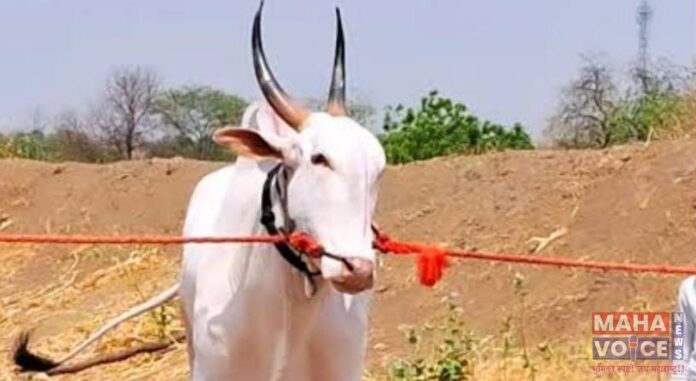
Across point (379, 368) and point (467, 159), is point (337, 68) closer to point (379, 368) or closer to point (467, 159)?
point (379, 368)

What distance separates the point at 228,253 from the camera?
5801 millimetres

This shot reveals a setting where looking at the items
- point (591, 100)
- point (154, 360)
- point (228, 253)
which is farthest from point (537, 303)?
point (591, 100)

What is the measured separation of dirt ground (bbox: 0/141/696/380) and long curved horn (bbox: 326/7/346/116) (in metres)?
5.24

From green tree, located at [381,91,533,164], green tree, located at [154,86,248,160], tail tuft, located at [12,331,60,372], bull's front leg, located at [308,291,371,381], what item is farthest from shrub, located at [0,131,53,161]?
bull's front leg, located at [308,291,371,381]

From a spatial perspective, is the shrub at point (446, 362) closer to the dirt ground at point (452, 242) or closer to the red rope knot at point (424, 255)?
the dirt ground at point (452, 242)

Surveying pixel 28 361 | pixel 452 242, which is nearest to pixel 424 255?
pixel 28 361

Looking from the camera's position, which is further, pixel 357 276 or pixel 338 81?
pixel 338 81

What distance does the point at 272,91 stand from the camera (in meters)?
5.44

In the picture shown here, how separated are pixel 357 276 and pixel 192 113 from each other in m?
22.6

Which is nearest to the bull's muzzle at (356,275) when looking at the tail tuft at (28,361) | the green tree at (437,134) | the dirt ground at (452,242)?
the tail tuft at (28,361)

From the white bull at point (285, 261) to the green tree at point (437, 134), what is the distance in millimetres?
11455

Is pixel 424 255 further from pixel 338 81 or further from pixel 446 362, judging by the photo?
pixel 446 362

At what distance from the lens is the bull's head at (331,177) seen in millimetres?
4840

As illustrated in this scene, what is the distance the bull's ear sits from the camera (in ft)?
17.0
